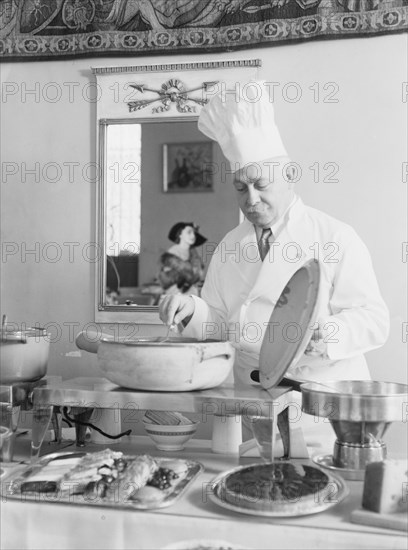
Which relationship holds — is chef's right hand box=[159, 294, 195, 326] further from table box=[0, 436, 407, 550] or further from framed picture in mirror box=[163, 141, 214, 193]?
framed picture in mirror box=[163, 141, 214, 193]

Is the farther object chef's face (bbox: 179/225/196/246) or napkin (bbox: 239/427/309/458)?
chef's face (bbox: 179/225/196/246)

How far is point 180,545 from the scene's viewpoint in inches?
50.9

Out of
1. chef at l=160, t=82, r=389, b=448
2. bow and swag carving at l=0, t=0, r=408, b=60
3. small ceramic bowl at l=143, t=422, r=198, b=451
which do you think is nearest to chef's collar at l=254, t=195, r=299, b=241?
chef at l=160, t=82, r=389, b=448

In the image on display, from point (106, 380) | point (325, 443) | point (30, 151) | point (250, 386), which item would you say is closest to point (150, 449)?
point (106, 380)

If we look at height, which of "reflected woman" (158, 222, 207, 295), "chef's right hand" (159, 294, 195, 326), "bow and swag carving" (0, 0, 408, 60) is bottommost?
"chef's right hand" (159, 294, 195, 326)

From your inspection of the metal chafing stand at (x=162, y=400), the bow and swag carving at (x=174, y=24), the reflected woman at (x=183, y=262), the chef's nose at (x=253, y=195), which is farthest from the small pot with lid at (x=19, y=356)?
the bow and swag carving at (x=174, y=24)

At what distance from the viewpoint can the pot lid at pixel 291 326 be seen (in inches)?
61.3

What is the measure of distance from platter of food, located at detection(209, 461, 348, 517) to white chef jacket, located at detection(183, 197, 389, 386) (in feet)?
1.74

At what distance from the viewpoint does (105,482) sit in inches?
58.2

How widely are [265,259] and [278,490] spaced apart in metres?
0.95

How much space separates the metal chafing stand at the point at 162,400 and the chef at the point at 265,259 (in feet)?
1.25

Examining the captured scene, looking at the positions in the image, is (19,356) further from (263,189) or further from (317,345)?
(263,189)

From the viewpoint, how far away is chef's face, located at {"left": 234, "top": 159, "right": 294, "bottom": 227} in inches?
86.9

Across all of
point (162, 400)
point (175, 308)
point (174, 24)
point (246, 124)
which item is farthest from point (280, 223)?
point (174, 24)
